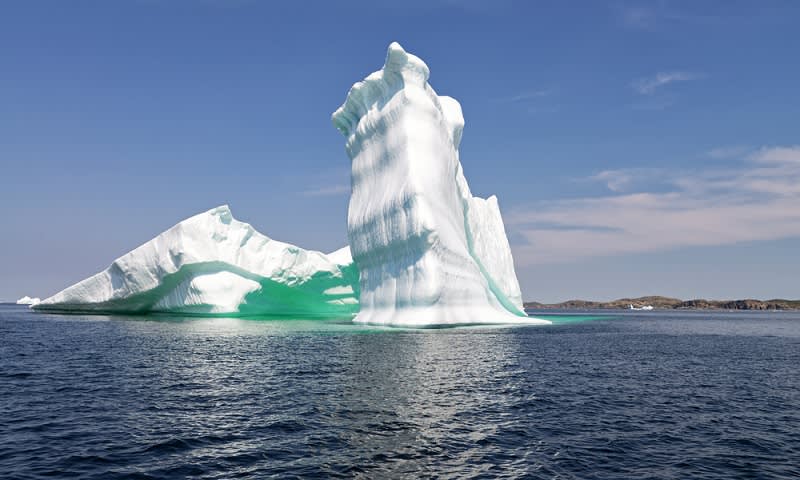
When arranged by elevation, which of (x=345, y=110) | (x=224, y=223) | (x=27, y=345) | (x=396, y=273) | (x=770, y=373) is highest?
(x=345, y=110)

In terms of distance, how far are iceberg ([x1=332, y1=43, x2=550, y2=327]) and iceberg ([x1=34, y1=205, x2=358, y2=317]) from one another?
963 cm

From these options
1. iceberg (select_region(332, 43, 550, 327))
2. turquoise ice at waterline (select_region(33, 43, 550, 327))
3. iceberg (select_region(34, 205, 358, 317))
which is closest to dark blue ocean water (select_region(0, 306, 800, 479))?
iceberg (select_region(332, 43, 550, 327))

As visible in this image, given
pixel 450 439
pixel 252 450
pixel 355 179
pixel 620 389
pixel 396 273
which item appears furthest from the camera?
pixel 355 179

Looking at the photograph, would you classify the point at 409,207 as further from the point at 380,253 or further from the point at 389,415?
the point at 389,415

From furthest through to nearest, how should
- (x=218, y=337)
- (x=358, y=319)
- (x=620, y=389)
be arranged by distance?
(x=358, y=319) → (x=218, y=337) → (x=620, y=389)

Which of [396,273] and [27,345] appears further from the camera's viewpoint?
[396,273]

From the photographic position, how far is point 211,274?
173 feet

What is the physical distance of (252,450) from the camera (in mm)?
10047

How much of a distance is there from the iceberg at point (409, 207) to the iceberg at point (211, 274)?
963 centimetres

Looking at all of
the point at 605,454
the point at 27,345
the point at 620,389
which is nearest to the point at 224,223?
the point at 27,345

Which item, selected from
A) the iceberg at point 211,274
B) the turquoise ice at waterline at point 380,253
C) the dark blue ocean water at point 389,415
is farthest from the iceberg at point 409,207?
the dark blue ocean water at point 389,415

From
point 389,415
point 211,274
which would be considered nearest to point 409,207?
point 211,274

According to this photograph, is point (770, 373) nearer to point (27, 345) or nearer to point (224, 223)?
point (27, 345)

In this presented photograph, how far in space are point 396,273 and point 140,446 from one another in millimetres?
31863
